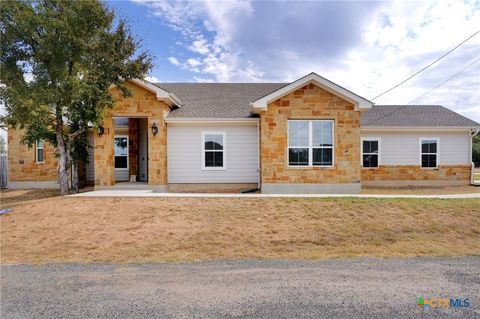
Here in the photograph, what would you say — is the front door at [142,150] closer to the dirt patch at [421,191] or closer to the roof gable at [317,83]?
the roof gable at [317,83]

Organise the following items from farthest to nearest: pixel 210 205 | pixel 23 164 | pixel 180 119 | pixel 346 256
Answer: pixel 23 164 < pixel 180 119 < pixel 210 205 < pixel 346 256

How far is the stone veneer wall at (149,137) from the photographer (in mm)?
11695

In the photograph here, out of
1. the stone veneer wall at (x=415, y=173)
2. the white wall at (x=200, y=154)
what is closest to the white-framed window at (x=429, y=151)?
the stone veneer wall at (x=415, y=173)

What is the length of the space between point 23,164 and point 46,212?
8.18m

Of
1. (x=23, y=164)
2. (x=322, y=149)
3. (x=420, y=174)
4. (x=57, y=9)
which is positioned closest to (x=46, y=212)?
(x=57, y=9)

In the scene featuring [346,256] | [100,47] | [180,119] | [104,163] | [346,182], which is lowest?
[346,256]

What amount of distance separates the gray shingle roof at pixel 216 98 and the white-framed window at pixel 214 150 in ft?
3.14

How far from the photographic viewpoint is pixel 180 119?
1229 cm

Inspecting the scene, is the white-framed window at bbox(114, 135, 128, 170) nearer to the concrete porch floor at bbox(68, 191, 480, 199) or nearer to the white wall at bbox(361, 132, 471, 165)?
the concrete porch floor at bbox(68, 191, 480, 199)

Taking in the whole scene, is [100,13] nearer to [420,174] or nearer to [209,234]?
[209,234]

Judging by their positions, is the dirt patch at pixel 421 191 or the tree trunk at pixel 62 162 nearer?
the tree trunk at pixel 62 162

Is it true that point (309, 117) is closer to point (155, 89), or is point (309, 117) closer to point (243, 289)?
point (155, 89)

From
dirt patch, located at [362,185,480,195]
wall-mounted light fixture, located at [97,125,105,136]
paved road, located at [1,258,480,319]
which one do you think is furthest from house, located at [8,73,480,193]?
paved road, located at [1,258,480,319]

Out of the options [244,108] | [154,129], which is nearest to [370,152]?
[244,108]
